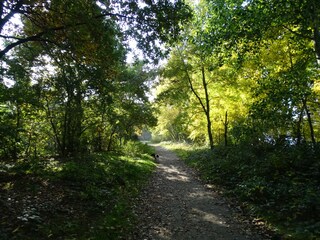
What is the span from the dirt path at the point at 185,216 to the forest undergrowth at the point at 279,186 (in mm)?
711

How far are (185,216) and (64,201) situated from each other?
11.7 ft

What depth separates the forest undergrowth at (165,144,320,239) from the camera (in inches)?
249

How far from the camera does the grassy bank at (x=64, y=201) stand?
597 centimetres

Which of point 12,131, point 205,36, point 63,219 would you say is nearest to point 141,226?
point 63,219

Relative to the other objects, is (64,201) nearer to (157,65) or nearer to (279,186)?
(157,65)

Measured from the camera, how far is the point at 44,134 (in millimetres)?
14547

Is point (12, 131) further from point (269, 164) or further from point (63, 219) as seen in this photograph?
point (269, 164)

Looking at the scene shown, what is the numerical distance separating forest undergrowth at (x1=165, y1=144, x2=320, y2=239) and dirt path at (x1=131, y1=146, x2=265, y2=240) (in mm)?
711

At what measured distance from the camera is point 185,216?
8.05 m

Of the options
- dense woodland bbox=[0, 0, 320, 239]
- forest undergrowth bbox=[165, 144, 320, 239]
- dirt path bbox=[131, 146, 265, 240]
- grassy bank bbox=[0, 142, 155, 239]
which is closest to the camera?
grassy bank bbox=[0, 142, 155, 239]

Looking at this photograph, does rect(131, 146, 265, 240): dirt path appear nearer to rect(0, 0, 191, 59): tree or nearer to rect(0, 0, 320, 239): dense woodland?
rect(0, 0, 320, 239): dense woodland

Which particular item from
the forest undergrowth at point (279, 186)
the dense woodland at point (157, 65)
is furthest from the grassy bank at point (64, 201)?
the forest undergrowth at point (279, 186)

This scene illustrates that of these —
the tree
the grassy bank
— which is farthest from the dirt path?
the tree

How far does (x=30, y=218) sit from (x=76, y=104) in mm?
6962
